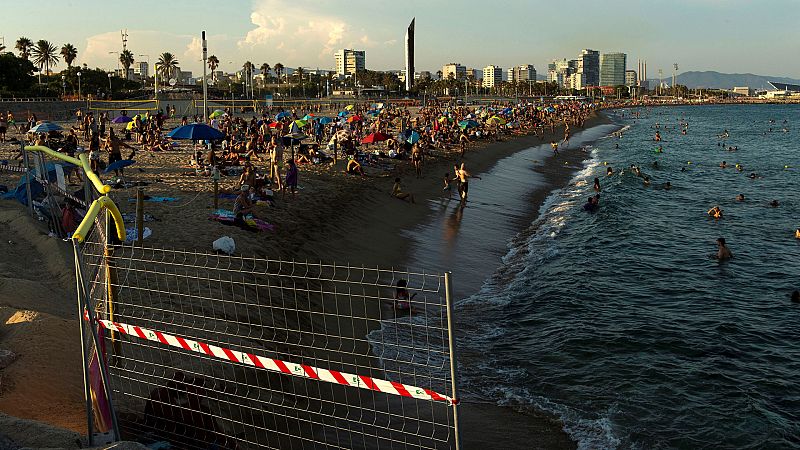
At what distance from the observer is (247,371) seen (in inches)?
316

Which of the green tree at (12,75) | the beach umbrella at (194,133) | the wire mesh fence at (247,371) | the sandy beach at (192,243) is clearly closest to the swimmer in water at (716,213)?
the sandy beach at (192,243)

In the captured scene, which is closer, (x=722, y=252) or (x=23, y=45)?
(x=722, y=252)

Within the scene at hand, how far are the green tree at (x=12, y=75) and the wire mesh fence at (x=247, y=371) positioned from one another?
57.0 m

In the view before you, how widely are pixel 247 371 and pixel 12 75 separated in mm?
61820

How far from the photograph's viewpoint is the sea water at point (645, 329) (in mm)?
9062

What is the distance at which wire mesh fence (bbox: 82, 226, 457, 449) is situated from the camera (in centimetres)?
588

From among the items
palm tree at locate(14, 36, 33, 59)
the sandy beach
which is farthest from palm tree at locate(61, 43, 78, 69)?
the sandy beach

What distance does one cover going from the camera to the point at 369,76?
530 ft

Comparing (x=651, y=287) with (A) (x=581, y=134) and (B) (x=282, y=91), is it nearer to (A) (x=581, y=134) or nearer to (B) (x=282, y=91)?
(A) (x=581, y=134)

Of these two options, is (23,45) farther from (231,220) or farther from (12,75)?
(231,220)

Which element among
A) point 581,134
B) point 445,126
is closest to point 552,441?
point 445,126

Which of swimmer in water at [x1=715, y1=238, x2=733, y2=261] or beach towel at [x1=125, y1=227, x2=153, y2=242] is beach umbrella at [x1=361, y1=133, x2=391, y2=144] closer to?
swimmer in water at [x1=715, y1=238, x2=733, y2=261]

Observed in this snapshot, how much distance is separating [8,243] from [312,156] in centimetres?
1646

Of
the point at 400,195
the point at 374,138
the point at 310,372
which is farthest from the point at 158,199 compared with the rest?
the point at 374,138
